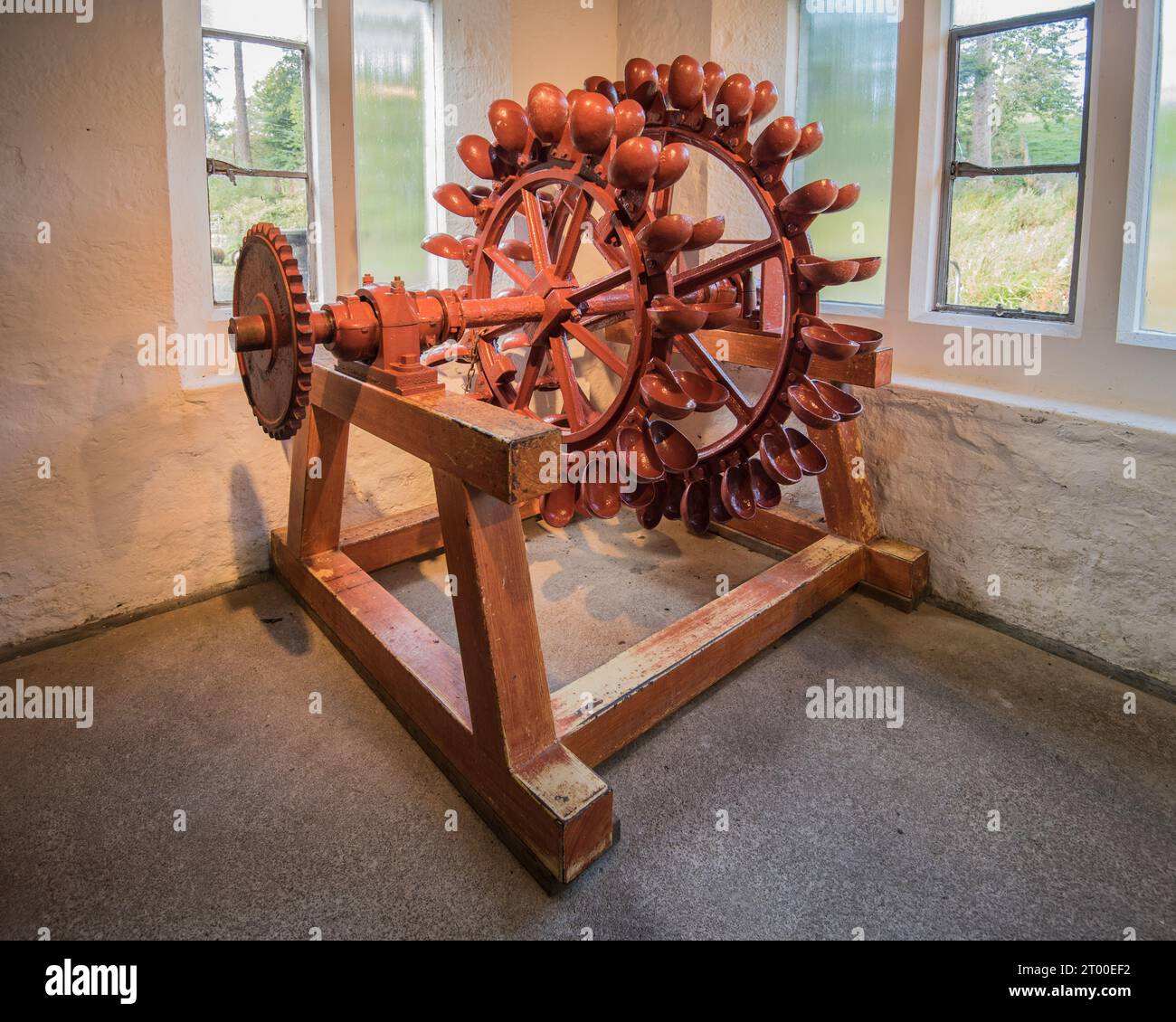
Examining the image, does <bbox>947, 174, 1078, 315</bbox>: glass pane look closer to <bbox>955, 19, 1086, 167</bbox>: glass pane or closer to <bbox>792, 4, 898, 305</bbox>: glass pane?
<bbox>955, 19, 1086, 167</bbox>: glass pane

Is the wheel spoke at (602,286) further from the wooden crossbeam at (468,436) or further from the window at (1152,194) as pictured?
the window at (1152,194)

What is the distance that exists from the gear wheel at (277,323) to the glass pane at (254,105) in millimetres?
1281

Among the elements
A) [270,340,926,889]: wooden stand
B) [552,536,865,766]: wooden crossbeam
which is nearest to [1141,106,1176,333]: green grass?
[270,340,926,889]: wooden stand

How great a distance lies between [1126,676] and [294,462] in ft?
8.45

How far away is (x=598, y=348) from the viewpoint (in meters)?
2.11

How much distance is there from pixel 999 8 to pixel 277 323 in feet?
7.92

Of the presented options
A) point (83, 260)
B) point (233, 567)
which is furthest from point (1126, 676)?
point (83, 260)

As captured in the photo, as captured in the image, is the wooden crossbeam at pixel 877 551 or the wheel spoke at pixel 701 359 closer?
the wheel spoke at pixel 701 359

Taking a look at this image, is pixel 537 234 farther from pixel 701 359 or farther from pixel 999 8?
pixel 999 8

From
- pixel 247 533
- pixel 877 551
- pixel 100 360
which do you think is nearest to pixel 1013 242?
pixel 877 551

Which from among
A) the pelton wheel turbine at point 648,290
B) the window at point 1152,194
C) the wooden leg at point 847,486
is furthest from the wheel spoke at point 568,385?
the window at point 1152,194

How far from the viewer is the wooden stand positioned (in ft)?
5.35

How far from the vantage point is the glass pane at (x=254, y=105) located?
2.79 metres

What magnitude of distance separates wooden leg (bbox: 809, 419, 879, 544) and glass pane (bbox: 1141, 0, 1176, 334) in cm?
89
